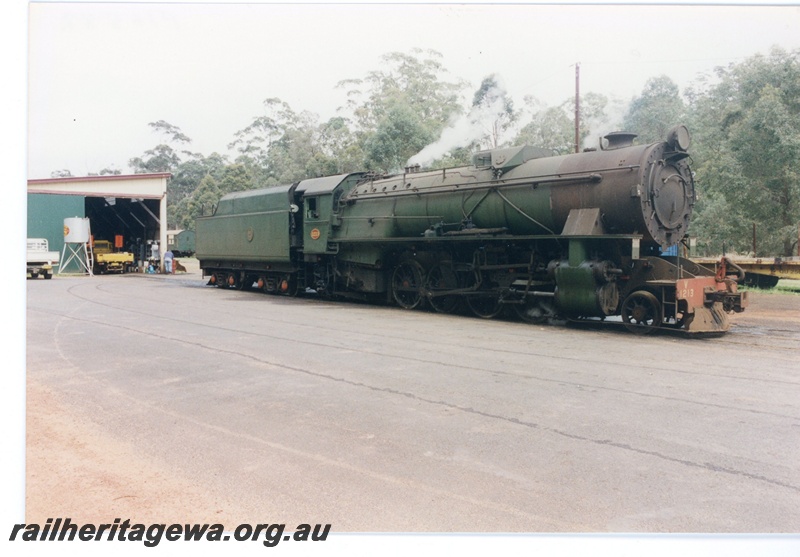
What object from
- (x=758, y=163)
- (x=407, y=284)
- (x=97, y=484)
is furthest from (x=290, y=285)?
(x=97, y=484)

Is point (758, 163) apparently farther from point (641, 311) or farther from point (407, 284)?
point (407, 284)

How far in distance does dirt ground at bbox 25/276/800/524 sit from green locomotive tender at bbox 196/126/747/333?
7.58m

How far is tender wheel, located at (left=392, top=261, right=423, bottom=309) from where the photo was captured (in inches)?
545

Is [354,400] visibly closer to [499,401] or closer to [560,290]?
[499,401]

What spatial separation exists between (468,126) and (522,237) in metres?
9.55

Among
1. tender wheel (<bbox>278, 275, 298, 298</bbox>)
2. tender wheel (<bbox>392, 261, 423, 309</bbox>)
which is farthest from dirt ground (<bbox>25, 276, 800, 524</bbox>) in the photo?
tender wheel (<bbox>278, 275, 298, 298</bbox>)

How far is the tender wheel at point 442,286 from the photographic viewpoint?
13.0 metres

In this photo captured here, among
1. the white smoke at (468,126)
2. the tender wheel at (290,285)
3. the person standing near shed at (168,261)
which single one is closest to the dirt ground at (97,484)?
the tender wheel at (290,285)

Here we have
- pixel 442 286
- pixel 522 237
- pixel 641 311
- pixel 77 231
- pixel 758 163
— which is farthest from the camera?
pixel 77 231

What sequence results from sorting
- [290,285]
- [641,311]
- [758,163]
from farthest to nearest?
1. [290,285]
2. [758,163]
3. [641,311]

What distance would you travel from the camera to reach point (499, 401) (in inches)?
231

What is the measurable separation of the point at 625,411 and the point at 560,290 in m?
5.12

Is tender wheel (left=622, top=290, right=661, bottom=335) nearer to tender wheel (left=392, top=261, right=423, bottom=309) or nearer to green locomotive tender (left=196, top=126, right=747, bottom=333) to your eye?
green locomotive tender (left=196, top=126, right=747, bottom=333)

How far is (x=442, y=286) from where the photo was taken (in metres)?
13.2
